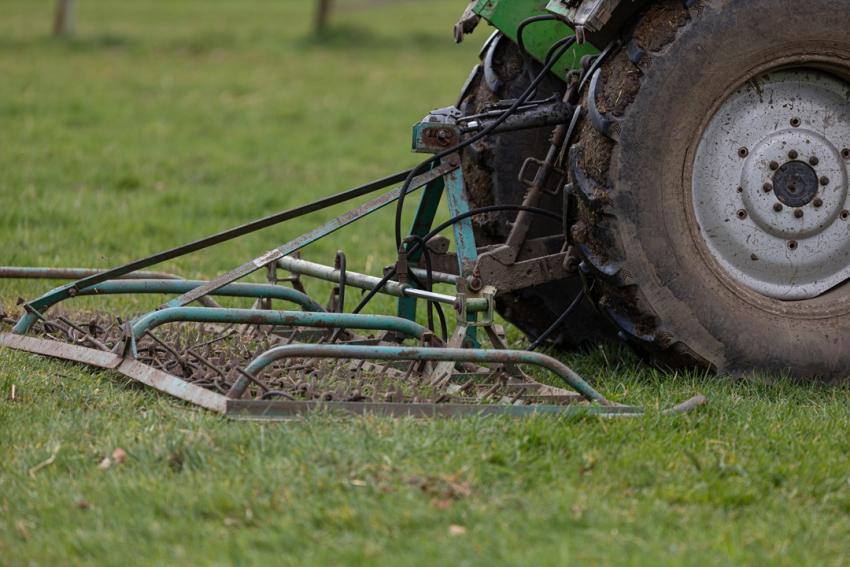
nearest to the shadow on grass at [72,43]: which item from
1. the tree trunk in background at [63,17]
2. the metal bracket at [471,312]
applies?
the tree trunk in background at [63,17]

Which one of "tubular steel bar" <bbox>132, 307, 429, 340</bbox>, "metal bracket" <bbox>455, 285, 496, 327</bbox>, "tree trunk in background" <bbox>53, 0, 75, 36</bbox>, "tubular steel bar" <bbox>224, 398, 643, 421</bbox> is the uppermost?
"metal bracket" <bbox>455, 285, 496, 327</bbox>

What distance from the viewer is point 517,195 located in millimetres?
5254

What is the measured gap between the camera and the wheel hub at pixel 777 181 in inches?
177

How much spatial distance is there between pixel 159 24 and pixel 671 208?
21.1 metres

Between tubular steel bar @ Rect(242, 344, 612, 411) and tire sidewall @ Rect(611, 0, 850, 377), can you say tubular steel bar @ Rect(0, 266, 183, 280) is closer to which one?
tubular steel bar @ Rect(242, 344, 612, 411)

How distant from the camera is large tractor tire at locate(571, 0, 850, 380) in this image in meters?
4.31

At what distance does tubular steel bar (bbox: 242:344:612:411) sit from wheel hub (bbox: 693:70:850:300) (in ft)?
2.82

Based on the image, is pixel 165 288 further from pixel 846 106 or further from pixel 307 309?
pixel 846 106

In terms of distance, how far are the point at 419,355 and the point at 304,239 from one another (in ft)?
2.56

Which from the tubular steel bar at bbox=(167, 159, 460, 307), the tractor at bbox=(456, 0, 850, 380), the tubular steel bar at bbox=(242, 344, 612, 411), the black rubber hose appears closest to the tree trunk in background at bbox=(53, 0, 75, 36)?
the black rubber hose

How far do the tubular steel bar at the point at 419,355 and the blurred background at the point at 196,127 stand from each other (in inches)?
108

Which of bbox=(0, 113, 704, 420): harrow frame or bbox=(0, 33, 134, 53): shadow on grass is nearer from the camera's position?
bbox=(0, 113, 704, 420): harrow frame

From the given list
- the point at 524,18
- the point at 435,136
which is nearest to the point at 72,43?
the point at 524,18

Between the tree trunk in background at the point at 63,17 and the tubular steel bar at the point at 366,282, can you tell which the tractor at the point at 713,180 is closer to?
the tubular steel bar at the point at 366,282
